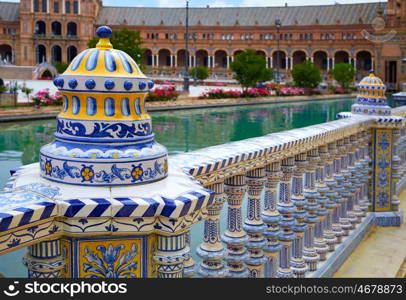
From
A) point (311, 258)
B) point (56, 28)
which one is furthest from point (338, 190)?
point (56, 28)

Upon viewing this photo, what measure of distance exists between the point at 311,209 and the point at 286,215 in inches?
24.2

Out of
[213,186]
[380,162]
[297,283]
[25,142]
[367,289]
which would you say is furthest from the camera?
[25,142]

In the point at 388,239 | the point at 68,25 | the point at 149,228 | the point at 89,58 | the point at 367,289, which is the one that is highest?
the point at 68,25

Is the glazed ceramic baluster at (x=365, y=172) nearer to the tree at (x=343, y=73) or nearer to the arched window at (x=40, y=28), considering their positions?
the tree at (x=343, y=73)

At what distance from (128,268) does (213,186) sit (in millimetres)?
1074

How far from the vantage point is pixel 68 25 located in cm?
7250

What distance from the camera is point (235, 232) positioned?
340 centimetres

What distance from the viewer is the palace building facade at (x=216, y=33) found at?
69.5 meters

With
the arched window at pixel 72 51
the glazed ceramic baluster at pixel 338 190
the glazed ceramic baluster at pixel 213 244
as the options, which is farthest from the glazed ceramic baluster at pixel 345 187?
the arched window at pixel 72 51

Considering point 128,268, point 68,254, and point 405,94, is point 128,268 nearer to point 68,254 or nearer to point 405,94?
point 68,254

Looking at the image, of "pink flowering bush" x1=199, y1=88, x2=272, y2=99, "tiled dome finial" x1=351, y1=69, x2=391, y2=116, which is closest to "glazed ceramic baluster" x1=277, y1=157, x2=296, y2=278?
"tiled dome finial" x1=351, y1=69, x2=391, y2=116

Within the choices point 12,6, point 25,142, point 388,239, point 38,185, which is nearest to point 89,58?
point 38,185

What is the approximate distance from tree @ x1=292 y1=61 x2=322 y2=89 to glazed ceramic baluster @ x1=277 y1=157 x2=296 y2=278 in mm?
47293

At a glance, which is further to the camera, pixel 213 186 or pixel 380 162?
pixel 380 162
